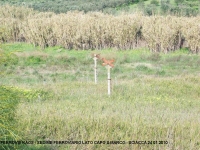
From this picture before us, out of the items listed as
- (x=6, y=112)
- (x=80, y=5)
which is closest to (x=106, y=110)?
(x=6, y=112)

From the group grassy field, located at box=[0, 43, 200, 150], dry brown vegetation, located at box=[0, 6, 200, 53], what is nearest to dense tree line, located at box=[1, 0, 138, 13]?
dry brown vegetation, located at box=[0, 6, 200, 53]

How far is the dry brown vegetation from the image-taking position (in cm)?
2773

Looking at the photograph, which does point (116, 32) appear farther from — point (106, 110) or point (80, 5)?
point (106, 110)

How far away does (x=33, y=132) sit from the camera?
7559 millimetres

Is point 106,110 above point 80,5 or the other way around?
the other way around

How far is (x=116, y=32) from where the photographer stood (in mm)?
28828

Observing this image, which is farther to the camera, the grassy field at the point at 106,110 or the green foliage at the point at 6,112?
the grassy field at the point at 106,110

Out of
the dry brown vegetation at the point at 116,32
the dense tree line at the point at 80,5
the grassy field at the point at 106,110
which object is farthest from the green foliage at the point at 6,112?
the dense tree line at the point at 80,5

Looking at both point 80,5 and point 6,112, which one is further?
point 80,5

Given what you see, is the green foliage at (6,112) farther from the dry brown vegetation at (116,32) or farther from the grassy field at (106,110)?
the dry brown vegetation at (116,32)

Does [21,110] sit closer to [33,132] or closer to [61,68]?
[33,132]

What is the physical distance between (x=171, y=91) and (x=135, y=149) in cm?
675

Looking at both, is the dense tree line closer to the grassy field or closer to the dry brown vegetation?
the dry brown vegetation

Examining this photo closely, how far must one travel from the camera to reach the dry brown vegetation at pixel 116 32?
91.0ft
